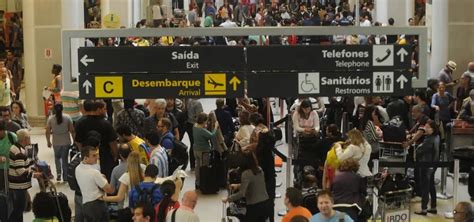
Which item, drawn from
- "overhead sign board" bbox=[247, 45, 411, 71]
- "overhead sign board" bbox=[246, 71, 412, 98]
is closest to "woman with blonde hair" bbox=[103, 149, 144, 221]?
"overhead sign board" bbox=[246, 71, 412, 98]

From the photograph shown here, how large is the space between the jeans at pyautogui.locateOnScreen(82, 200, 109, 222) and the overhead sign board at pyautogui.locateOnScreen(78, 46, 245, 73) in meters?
1.73

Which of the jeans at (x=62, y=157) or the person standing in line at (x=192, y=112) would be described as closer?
the jeans at (x=62, y=157)

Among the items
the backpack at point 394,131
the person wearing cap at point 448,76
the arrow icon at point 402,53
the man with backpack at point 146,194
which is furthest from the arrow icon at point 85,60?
the person wearing cap at point 448,76

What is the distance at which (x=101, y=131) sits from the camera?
1202 centimetres

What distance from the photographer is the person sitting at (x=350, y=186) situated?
10.1m

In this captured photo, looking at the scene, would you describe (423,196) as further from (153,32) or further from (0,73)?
(0,73)

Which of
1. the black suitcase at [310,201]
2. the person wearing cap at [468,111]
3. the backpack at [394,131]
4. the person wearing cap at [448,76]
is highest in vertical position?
the person wearing cap at [448,76]

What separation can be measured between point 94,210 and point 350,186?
9.44 feet

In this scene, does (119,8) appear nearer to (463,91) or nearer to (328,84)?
(463,91)

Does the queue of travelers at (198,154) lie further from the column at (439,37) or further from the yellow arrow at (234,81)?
the column at (439,37)

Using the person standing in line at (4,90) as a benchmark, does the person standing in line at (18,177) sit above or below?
below

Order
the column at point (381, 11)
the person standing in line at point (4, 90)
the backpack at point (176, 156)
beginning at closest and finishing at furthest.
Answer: the backpack at point (176, 156), the person standing in line at point (4, 90), the column at point (381, 11)

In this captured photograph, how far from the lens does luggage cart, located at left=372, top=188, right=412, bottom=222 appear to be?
1055 centimetres

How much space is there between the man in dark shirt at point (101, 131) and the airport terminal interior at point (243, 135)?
0.02 metres
